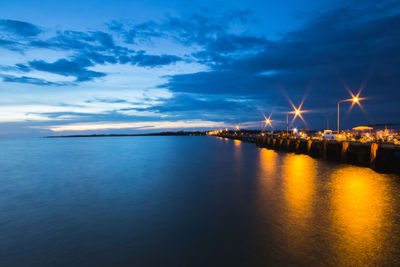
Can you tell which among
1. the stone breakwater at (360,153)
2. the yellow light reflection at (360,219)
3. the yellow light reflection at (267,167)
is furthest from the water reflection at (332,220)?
the stone breakwater at (360,153)

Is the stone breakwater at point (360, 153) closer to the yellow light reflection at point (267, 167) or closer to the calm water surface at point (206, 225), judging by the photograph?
the calm water surface at point (206, 225)

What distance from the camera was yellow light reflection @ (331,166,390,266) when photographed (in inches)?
331

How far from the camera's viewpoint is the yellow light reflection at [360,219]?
8406 millimetres

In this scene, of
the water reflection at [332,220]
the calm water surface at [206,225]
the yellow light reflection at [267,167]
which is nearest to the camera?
the water reflection at [332,220]

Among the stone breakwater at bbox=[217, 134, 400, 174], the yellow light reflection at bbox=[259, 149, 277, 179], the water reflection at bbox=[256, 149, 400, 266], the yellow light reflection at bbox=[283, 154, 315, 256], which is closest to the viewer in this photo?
the water reflection at bbox=[256, 149, 400, 266]

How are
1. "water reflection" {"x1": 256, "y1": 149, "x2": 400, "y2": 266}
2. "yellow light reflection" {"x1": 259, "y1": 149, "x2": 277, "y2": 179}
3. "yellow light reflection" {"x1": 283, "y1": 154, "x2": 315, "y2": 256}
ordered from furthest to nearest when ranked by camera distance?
"yellow light reflection" {"x1": 259, "y1": 149, "x2": 277, "y2": 179} < "yellow light reflection" {"x1": 283, "y1": 154, "x2": 315, "y2": 256} < "water reflection" {"x1": 256, "y1": 149, "x2": 400, "y2": 266}

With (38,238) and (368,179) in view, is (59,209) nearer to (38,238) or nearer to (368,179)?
(38,238)

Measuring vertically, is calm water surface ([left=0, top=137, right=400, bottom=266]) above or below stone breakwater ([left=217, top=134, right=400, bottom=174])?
below

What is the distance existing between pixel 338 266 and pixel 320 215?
16.8 feet

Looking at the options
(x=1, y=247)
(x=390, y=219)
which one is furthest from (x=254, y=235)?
(x=1, y=247)

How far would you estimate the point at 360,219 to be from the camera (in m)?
11.7

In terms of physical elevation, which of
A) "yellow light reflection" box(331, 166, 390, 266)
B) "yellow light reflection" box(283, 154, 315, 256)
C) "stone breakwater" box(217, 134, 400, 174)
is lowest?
"yellow light reflection" box(283, 154, 315, 256)

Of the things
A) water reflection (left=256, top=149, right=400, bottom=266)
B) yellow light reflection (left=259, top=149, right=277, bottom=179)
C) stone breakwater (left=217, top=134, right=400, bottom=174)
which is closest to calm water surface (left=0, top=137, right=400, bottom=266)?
water reflection (left=256, top=149, right=400, bottom=266)

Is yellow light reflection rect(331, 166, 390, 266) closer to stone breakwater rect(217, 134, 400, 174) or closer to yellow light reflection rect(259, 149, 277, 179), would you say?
stone breakwater rect(217, 134, 400, 174)
